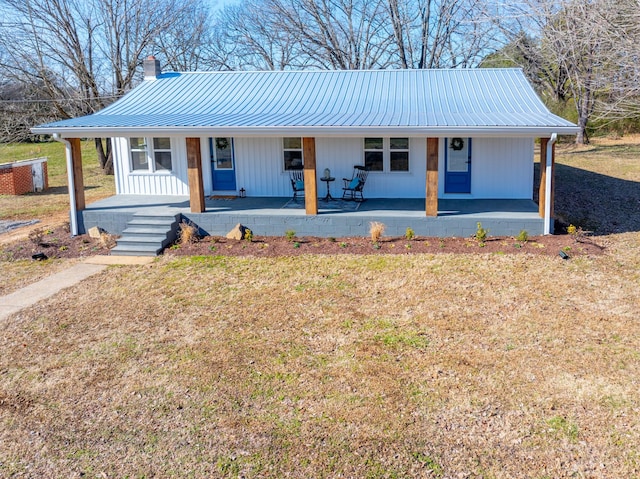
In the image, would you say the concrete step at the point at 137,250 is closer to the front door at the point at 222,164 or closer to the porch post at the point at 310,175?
the porch post at the point at 310,175

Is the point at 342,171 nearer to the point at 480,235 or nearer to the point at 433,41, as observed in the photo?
the point at 480,235

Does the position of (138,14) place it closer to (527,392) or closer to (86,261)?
(86,261)

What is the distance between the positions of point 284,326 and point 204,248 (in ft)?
14.8

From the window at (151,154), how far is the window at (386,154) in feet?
17.3

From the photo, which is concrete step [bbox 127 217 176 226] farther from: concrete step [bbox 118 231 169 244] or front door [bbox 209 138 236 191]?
front door [bbox 209 138 236 191]

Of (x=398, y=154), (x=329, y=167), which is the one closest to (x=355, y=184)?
(x=329, y=167)

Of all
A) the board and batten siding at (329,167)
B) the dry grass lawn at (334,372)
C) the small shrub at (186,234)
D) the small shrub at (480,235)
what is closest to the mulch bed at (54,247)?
the dry grass lawn at (334,372)

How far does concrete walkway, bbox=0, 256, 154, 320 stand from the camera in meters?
9.20

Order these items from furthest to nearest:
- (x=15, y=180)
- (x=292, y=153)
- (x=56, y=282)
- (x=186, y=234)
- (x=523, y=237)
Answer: (x=15, y=180) < (x=292, y=153) < (x=186, y=234) < (x=523, y=237) < (x=56, y=282)

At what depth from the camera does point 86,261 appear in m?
11.6

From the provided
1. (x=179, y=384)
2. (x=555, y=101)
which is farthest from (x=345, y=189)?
(x=555, y=101)

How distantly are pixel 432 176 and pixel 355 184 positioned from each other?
257 cm

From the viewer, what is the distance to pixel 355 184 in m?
14.2

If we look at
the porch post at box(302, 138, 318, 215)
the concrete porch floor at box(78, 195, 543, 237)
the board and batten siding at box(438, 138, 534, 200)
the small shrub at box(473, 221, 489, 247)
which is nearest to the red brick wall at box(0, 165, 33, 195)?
the concrete porch floor at box(78, 195, 543, 237)
